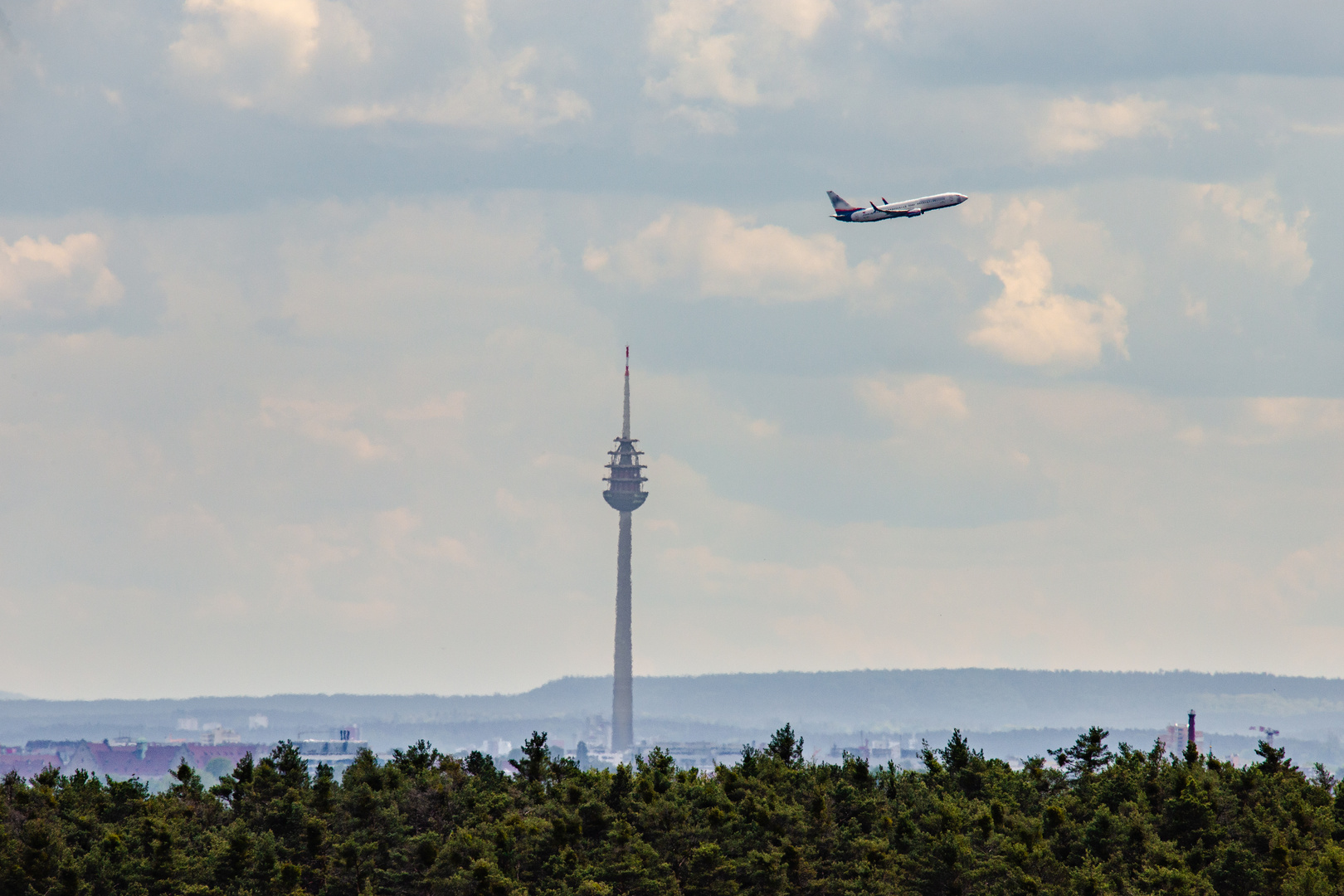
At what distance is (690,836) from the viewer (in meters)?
114

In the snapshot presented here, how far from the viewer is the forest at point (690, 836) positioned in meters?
108

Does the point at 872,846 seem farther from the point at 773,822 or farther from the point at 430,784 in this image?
the point at 430,784

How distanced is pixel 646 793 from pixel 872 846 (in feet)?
52.0

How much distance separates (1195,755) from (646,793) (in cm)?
3925

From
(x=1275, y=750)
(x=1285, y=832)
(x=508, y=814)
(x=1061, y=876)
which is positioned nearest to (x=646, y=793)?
(x=508, y=814)

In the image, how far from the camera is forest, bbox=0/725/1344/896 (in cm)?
10800

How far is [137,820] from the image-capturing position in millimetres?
118688

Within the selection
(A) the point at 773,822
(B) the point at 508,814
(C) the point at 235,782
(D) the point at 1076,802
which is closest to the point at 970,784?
(D) the point at 1076,802

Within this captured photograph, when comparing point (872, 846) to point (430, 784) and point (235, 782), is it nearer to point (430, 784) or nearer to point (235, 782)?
point (430, 784)

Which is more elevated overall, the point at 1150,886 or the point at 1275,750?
the point at 1275,750

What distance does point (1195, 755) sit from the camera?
A: 132 m

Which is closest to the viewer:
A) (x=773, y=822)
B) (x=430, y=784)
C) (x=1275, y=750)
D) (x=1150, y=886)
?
(x=1150, y=886)

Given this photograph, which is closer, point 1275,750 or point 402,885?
point 402,885

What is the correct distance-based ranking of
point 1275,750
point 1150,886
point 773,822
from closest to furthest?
point 1150,886, point 773,822, point 1275,750
